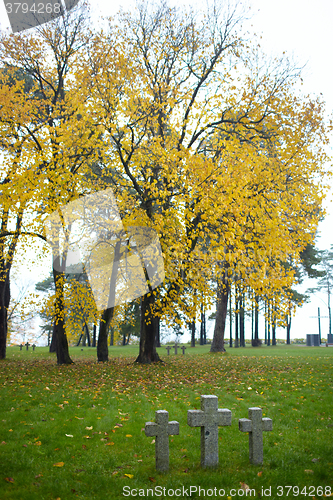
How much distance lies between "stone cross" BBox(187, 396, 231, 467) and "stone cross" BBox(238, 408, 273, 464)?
0.26m

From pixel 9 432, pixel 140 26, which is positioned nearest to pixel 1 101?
pixel 140 26

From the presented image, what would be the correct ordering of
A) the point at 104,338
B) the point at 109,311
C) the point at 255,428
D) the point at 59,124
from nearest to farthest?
the point at 255,428 → the point at 59,124 → the point at 109,311 → the point at 104,338

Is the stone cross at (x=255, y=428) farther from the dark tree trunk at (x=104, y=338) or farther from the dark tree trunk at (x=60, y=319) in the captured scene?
the dark tree trunk at (x=104, y=338)

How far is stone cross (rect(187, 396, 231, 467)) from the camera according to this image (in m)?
4.56

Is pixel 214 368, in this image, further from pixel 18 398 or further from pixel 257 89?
pixel 257 89

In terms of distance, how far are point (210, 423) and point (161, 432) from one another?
63 cm

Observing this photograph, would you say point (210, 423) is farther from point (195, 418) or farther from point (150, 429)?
point (150, 429)

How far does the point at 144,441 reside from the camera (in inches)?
234

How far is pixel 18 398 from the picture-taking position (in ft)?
28.0

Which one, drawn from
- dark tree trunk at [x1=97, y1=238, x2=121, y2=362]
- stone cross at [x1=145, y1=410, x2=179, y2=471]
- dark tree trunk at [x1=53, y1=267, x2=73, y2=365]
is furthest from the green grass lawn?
dark tree trunk at [x1=97, y1=238, x2=121, y2=362]

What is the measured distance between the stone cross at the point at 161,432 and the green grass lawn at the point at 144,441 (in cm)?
14

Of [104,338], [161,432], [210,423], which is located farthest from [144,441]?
[104,338]

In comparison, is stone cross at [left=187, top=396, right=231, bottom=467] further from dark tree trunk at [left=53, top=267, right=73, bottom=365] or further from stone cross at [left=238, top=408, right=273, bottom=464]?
dark tree trunk at [left=53, top=267, right=73, bottom=365]

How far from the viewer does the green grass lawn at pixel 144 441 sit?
4285mm
